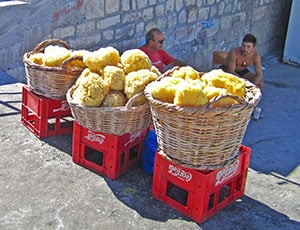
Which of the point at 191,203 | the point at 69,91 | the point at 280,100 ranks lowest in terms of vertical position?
the point at 280,100

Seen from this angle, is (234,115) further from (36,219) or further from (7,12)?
(7,12)

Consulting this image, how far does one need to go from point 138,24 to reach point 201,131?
13.2 feet

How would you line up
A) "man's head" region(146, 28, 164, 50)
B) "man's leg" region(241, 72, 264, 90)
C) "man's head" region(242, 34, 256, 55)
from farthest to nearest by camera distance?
1. "man's leg" region(241, 72, 264, 90)
2. "man's head" region(242, 34, 256, 55)
3. "man's head" region(146, 28, 164, 50)

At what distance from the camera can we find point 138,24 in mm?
6914

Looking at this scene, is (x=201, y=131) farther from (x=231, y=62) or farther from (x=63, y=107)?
(x=231, y=62)

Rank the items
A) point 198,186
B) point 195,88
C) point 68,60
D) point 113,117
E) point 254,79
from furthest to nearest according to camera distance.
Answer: point 254,79 < point 68,60 < point 113,117 < point 198,186 < point 195,88

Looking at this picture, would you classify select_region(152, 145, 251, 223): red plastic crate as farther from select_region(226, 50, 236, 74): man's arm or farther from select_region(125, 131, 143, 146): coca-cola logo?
select_region(226, 50, 236, 74): man's arm

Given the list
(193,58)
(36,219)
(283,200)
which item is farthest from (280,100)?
(36,219)

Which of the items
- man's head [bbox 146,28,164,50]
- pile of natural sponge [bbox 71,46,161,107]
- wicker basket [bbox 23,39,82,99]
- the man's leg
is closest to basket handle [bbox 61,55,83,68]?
wicker basket [bbox 23,39,82,99]

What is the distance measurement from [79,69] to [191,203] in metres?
1.46

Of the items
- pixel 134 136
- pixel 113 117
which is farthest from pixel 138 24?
pixel 113 117

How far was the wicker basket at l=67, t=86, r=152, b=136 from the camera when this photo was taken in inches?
140

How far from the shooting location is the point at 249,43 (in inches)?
263

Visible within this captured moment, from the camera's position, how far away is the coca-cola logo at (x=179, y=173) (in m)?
3.41
